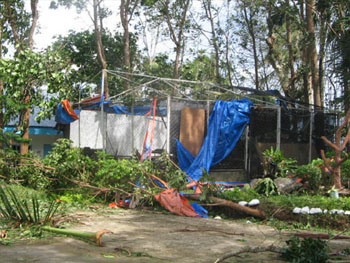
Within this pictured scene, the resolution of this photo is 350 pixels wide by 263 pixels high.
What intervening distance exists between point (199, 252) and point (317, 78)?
43.7ft

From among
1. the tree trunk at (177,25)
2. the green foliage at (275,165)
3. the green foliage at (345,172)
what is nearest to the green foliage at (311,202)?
the green foliage at (345,172)

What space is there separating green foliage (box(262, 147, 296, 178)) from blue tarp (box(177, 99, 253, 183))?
0.95 meters

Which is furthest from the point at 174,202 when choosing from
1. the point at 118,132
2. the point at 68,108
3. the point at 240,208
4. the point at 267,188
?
the point at 68,108

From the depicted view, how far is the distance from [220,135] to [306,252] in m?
7.16

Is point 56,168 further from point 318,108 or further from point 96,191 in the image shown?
point 318,108

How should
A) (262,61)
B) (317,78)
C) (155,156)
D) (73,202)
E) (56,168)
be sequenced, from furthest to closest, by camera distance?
(262,61)
(317,78)
(155,156)
(56,168)
(73,202)

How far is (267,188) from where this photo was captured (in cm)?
966

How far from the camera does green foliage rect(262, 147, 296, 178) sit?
11.2 meters

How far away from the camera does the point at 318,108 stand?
15.6 meters

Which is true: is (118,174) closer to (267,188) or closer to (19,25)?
(267,188)

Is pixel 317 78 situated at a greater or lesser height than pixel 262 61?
lesser

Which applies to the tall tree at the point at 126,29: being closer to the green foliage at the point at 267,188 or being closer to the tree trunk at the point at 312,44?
the tree trunk at the point at 312,44

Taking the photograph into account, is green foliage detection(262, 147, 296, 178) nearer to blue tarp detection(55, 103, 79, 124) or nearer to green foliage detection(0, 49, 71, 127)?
blue tarp detection(55, 103, 79, 124)

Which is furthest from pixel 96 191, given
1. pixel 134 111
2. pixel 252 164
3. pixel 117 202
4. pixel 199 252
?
pixel 199 252
